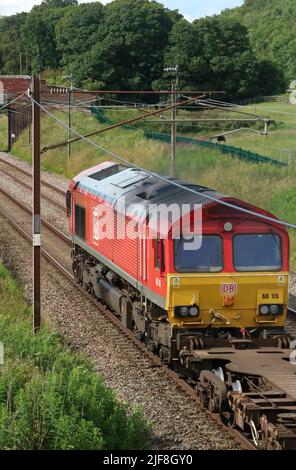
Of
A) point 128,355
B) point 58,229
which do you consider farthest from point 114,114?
point 128,355

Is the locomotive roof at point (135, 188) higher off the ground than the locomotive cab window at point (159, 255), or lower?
higher

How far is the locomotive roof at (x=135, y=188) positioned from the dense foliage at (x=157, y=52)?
5601cm

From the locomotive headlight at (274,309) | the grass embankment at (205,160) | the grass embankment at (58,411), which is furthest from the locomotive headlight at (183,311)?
the grass embankment at (205,160)

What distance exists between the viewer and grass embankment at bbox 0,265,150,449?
8.98 m

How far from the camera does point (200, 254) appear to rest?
12.6m

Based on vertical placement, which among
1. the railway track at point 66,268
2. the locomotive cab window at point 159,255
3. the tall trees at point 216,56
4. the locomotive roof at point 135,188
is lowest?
the railway track at point 66,268

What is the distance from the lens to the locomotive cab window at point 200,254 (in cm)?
1251

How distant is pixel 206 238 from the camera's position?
12617 millimetres

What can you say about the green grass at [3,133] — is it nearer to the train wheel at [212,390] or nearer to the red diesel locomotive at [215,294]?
the red diesel locomotive at [215,294]

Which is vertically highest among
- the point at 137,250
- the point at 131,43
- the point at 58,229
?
the point at 131,43

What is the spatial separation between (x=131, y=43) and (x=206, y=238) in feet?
212

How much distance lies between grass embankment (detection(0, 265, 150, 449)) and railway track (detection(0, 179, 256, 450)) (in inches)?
50.4

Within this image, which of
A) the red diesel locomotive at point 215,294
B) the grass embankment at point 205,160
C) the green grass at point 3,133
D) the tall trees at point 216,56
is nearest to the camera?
the red diesel locomotive at point 215,294

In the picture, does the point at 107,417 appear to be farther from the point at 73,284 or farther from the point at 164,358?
the point at 73,284
